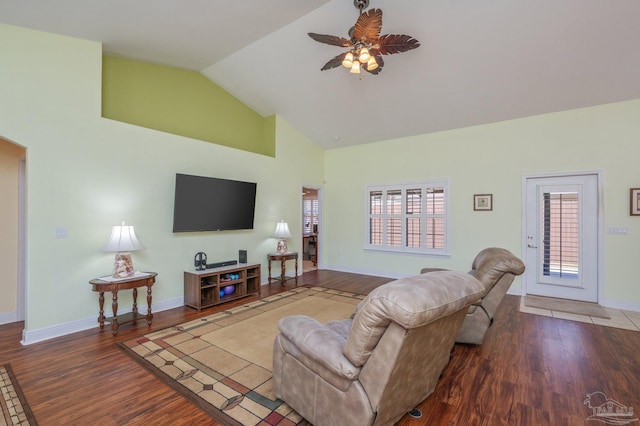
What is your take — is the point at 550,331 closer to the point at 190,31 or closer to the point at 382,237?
the point at 382,237

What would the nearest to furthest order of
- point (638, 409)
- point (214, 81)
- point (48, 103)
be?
1. point (638, 409)
2. point (48, 103)
3. point (214, 81)

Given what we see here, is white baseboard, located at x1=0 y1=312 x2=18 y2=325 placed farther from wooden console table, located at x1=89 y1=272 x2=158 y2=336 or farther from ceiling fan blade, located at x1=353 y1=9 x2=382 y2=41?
ceiling fan blade, located at x1=353 y1=9 x2=382 y2=41

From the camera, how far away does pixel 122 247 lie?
333cm

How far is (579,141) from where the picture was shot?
4406mm

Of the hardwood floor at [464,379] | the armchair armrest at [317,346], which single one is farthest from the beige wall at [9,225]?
the armchair armrest at [317,346]

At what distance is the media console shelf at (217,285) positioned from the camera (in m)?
4.07

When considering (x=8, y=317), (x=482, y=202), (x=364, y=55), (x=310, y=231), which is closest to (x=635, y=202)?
(x=482, y=202)

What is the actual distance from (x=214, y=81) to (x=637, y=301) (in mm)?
7329

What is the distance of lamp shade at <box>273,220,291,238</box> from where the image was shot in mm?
5566

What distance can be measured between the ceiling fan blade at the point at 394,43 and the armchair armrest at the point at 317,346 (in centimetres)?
261

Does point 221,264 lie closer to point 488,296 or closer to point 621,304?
point 488,296

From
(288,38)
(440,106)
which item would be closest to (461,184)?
(440,106)

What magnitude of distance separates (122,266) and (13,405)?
1540 millimetres

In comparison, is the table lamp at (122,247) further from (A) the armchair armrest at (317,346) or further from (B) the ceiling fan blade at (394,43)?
(B) the ceiling fan blade at (394,43)
